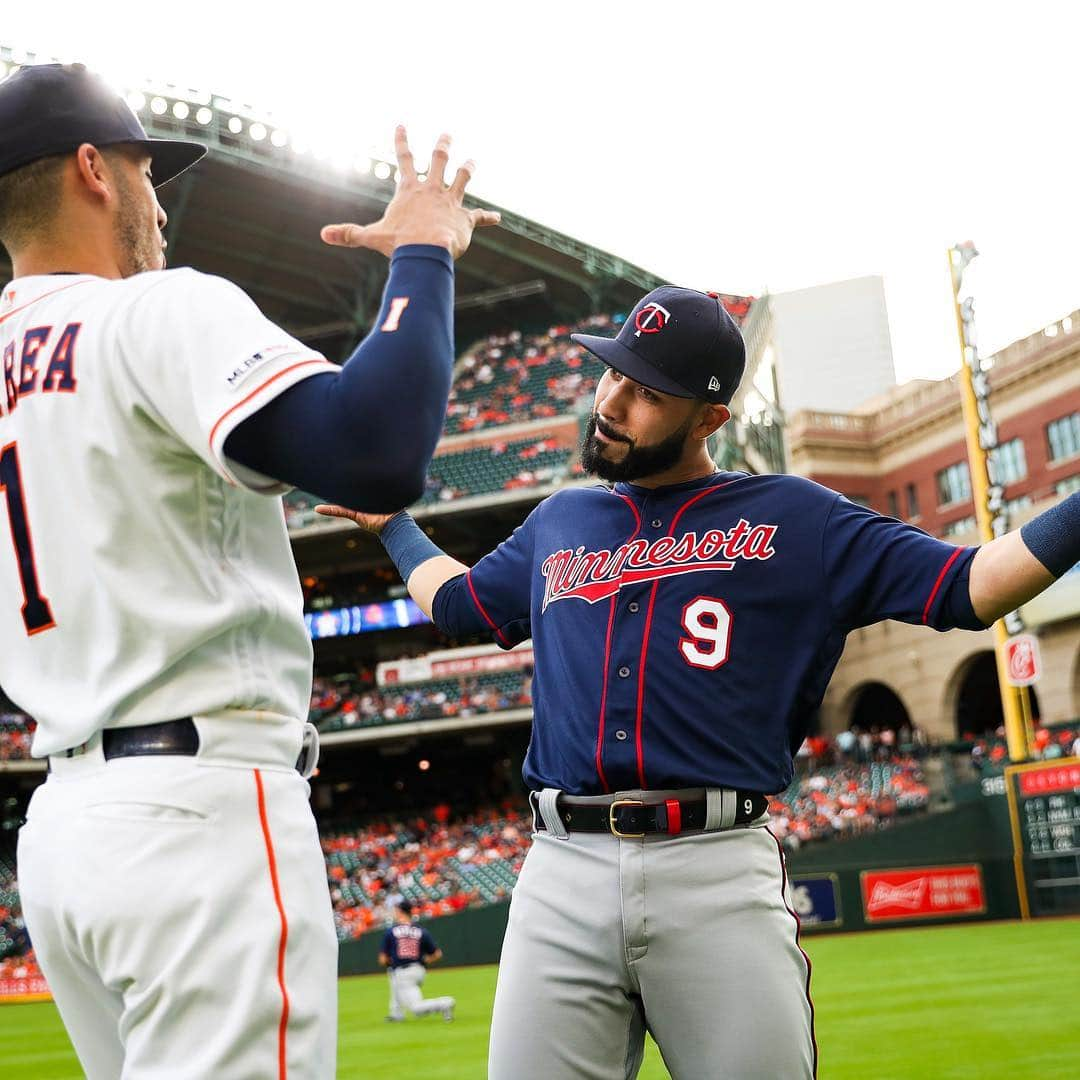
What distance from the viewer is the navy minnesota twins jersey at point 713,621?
2.80 meters

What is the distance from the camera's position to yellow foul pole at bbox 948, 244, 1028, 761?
24266mm

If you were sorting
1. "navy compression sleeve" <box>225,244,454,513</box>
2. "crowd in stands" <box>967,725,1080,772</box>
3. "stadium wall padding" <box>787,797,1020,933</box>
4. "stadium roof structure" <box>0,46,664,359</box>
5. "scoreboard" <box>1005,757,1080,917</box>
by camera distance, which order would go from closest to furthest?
"navy compression sleeve" <box>225,244,454,513</box> → "scoreboard" <box>1005,757,1080,917</box> → "stadium wall padding" <box>787,797,1020,933</box> → "crowd in stands" <box>967,725,1080,772</box> → "stadium roof structure" <box>0,46,664,359</box>

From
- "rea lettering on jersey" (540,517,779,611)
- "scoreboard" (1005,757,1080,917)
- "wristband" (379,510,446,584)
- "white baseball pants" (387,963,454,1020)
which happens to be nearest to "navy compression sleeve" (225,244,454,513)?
"rea lettering on jersey" (540,517,779,611)

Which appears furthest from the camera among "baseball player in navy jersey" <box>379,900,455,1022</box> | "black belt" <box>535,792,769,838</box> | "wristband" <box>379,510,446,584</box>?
"baseball player in navy jersey" <box>379,900,455,1022</box>

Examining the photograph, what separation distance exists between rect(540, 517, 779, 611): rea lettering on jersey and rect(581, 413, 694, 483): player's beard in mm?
161

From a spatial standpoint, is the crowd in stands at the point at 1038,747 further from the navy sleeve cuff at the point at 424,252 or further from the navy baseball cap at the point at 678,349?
the navy sleeve cuff at the point at 424,252

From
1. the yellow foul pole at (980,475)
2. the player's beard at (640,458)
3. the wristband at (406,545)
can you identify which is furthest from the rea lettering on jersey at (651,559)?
the yellow foul pole at (980,475)

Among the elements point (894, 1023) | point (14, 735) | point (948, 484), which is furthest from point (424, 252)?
point (948, 484)

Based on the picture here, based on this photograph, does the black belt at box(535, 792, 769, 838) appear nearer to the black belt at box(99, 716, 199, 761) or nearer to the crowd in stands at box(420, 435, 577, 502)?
the black belt at box(99, 716, 199, 761)

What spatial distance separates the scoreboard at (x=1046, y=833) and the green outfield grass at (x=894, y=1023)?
2.69 metres

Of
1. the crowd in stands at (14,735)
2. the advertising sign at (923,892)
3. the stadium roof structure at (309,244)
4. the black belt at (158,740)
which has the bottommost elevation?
the advertising sign at (923,892)

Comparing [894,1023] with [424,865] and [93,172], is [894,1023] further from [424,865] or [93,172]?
[424,865]

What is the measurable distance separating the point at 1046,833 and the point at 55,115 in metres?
22.7

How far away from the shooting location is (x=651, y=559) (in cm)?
302
